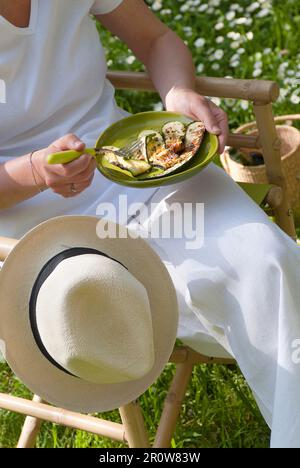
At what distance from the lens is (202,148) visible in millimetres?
1991

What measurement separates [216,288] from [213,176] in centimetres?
32

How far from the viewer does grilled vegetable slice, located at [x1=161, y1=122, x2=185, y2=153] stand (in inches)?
78.3

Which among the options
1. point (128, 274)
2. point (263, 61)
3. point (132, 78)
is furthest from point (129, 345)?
point (263, 61)

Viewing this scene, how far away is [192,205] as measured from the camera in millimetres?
1974

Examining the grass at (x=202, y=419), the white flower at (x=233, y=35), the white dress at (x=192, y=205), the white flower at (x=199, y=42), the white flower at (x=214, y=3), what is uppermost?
the white dress at (x=192, y=205)

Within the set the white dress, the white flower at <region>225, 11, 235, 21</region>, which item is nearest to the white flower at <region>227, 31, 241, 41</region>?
the white flower at <region>225, 11, 235, 21</region>

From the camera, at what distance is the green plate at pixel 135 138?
189cm

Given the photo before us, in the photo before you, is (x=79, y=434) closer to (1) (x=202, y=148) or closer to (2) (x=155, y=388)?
(2) (x=155, y=388)

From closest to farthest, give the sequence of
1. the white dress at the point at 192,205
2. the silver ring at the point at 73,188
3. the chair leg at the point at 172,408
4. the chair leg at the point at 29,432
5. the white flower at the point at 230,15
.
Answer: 1. the white dress at the point at 192,205
2. the silver ring at the point at 73,188
3. the chair leg at the point at 172,408
4. the chair leg at the point at 29,432
5. the white flower at the point at 230,15

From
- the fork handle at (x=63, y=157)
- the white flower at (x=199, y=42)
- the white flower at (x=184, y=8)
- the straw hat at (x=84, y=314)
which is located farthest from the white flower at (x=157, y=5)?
the straw hat at (x=84, y=314)

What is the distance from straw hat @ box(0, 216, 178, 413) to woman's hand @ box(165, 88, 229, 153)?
39 cm

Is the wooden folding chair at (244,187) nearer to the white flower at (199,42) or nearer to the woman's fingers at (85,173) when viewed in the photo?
the woman's fingers at (85,173)

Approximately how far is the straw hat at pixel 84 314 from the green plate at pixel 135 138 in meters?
0.19

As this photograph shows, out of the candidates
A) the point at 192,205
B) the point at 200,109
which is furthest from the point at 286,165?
the point at 192,205
